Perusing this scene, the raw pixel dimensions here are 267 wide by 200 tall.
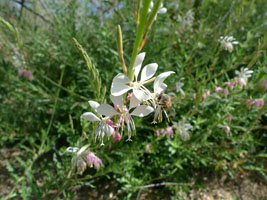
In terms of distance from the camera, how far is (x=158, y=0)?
1.64 feet

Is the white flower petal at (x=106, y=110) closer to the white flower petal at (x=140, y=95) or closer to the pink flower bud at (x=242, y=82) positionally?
the white flower petal at (x=140, y=95)

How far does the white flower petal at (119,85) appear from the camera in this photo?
1.94ft

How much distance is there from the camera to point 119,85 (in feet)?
2.00

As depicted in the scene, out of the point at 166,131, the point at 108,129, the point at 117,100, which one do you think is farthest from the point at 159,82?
the point at 166,131

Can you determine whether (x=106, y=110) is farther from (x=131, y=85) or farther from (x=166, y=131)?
(x=166, y=131)

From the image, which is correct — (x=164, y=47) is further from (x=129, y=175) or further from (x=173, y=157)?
(x=129, y=175)

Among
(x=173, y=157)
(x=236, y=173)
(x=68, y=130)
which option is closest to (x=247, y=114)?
(x=236, y=173)

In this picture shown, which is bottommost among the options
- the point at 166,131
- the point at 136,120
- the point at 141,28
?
the point at 166,131

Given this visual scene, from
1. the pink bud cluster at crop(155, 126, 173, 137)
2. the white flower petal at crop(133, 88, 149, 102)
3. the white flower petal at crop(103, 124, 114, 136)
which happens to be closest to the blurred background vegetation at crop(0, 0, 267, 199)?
the pink bud cluster at crop(155, 126, 173, 137)

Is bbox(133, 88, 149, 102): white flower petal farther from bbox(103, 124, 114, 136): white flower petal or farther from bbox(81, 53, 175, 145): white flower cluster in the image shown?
bbox(103, 124, 114, 136): white flower petal

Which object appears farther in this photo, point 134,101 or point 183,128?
point 183,128

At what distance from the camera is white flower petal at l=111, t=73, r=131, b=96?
0.59 m

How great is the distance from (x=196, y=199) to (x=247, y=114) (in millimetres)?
1050

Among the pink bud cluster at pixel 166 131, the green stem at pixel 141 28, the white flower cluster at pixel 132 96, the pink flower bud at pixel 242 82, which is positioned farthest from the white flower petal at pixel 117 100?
the pink flower bud at pixel 242 82
